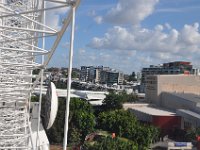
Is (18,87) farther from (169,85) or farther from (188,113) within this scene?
(169,85)

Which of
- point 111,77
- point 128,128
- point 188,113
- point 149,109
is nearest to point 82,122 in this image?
point 128,128

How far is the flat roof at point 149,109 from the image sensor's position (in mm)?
44969

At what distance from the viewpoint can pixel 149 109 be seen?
4866 centimetres

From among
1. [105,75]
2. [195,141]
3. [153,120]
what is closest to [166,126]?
[153,120]

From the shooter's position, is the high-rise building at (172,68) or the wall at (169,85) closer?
the wall at (169,85)

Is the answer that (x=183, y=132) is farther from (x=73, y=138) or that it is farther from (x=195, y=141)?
(x=73, y=138)

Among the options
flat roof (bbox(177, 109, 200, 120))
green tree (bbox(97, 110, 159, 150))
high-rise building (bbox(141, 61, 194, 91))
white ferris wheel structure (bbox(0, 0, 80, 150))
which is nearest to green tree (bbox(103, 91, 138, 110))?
flat roof (bbox(177, 109, 200, 120))

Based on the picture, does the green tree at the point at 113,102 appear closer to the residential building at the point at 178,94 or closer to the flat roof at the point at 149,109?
the flat roof at the point at 149,109

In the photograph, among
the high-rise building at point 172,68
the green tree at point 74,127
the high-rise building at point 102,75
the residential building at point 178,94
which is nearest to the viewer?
the green tree at point 74,127

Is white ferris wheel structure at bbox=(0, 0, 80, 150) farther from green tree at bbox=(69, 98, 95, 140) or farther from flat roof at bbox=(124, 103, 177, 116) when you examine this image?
flat roof at bbox=(124, 103, 177, 116)

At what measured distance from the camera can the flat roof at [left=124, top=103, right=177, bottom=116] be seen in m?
45.0

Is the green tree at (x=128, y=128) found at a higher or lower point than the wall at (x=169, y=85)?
lower

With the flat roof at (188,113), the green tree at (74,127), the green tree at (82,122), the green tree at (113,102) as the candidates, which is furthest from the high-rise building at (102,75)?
the green tree at (74,127)

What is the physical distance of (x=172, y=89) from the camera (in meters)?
53.8
